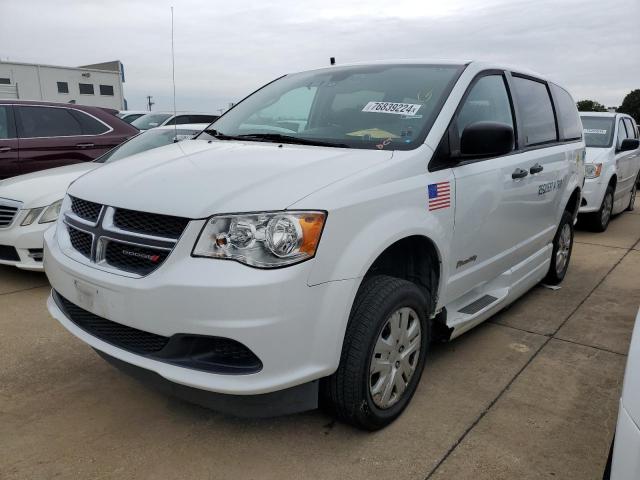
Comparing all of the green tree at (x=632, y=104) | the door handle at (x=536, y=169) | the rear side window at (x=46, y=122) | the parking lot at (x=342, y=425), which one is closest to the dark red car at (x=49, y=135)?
the rear side window at (x=46, y=122)

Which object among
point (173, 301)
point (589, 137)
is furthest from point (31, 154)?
point (589, 137)

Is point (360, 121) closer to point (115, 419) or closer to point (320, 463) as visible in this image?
point (320, 463)

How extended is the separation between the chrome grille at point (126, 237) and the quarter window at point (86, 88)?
2281 cm

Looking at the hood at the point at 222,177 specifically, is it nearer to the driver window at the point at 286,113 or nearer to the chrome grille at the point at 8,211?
Result: the driver window at the point at 286,113

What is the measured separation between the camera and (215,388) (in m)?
2.07

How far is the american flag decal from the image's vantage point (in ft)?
8.77

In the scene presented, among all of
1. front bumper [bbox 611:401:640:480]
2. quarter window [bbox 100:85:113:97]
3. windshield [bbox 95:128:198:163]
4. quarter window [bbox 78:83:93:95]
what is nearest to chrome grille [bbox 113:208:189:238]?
front bumper [bbox 611:401:640:480]

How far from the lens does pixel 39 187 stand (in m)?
4.80

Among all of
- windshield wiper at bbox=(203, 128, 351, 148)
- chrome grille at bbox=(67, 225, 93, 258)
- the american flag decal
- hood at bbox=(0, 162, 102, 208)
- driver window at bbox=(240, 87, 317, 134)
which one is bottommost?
hood at bbox=(0, 162, 102, 208)

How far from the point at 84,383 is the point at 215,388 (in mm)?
1372

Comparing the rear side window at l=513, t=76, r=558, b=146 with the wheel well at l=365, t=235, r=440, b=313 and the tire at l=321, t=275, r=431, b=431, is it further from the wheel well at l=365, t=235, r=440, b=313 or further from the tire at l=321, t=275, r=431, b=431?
the tire at l=321, t=275, r=431, b=431

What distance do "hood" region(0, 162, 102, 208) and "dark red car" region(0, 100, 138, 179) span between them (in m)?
1.43

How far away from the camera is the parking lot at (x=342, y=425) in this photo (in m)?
2.36

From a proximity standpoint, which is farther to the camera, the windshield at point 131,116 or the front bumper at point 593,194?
the windshield at point 131,116
